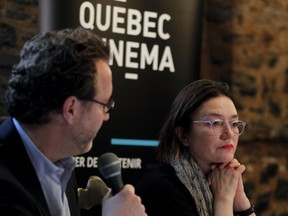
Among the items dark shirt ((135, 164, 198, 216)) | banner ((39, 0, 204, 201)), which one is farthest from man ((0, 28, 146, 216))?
banner ((39, 0, 204, 201))

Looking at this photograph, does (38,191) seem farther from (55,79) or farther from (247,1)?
(247,1)

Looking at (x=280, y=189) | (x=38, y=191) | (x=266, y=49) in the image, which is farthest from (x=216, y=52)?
(x=38, y=191)

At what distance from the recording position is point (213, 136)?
226 centimetres

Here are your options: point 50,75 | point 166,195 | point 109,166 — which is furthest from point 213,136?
point 50,75

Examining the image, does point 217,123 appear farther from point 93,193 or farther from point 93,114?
point 93,114

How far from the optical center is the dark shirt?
7.16 ft

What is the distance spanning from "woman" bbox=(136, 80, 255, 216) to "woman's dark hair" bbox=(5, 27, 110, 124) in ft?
2.92

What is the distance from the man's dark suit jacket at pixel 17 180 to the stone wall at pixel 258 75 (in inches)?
113

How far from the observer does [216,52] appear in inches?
168

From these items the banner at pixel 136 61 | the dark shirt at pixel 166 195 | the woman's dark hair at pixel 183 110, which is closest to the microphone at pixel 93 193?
the dark shirt at pixel 166 195

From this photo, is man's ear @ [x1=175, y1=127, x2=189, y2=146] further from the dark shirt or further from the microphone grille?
the microphone grille

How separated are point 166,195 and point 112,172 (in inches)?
32.4

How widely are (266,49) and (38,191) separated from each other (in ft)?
10.3

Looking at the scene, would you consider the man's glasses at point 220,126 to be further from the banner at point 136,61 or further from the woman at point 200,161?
the banner at point 136,61
